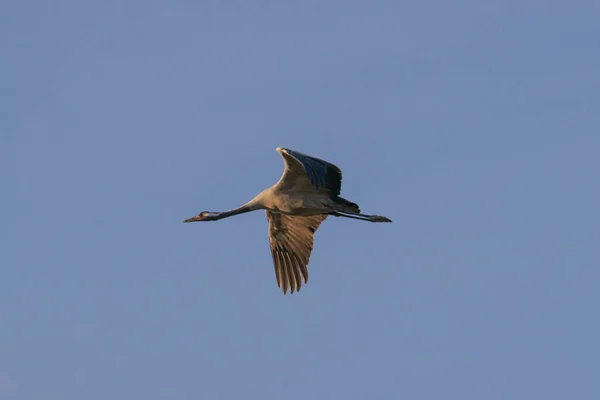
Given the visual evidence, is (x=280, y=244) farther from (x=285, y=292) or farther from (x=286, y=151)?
(x=286, y=151)

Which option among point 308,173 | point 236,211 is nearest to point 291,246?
point 236,211

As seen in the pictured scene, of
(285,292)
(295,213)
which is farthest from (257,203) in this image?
(285,292)

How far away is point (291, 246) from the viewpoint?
23.9 meters

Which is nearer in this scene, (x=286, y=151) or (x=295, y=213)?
(x=286, y=151)

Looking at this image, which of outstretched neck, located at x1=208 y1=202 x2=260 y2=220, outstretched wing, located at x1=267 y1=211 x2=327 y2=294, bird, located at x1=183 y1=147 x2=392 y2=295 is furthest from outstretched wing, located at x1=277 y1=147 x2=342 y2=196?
outstretched wing, located at x1=267 y1=211 x2=327 y2=294

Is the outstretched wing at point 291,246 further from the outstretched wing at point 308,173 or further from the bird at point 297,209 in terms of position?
the outstretched wing at point 308,173

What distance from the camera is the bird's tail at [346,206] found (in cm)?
2144

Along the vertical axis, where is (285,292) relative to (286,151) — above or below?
below

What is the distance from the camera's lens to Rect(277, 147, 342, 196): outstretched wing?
1967 cm

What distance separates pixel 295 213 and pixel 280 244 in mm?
2280

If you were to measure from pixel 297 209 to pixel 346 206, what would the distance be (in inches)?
33.7

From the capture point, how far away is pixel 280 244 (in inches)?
945

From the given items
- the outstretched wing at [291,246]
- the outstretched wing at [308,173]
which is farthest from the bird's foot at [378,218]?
the outstretched wing at [291,246]

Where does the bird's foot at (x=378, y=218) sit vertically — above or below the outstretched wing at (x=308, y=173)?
below
